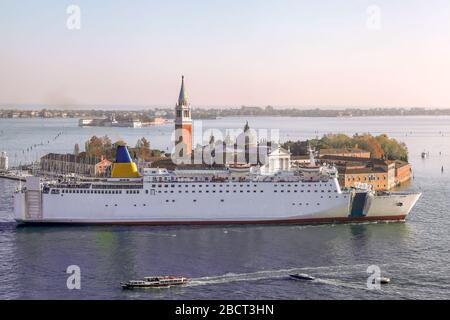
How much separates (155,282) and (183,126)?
15152 millimetres

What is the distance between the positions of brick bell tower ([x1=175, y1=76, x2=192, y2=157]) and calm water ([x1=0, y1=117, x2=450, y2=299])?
7955 mm

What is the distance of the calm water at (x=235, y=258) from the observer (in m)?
14.4

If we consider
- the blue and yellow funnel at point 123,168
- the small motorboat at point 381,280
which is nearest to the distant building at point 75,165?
the blue and yellow funnel at point 123,168

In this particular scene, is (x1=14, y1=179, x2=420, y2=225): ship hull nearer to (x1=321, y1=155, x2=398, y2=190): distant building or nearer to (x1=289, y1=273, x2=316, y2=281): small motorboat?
(x1=289, y1=273, x2=316, y2=281): small motorboat

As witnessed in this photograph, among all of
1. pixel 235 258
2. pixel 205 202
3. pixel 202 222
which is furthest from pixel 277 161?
pixel 235 258

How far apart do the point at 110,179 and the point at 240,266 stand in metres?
8.30

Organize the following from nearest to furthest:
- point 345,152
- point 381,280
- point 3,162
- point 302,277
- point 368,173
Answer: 1. point 381,280
2. point 302,277
3. point 368,173
4. point 3,162
5. point 345,152

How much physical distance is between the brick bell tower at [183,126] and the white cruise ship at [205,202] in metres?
6.57

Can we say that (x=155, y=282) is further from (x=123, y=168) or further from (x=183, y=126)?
(x=183, y=126)

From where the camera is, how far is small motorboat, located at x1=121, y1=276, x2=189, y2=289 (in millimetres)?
14641

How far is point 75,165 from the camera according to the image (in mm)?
39031

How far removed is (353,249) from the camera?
725 inches

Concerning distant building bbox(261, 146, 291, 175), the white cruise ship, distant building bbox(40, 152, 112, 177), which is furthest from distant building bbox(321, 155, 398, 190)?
distant building bbox(40, 152, 112, 177)

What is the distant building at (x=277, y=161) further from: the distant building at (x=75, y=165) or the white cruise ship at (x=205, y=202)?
the distant building at (x=75, y=165)
